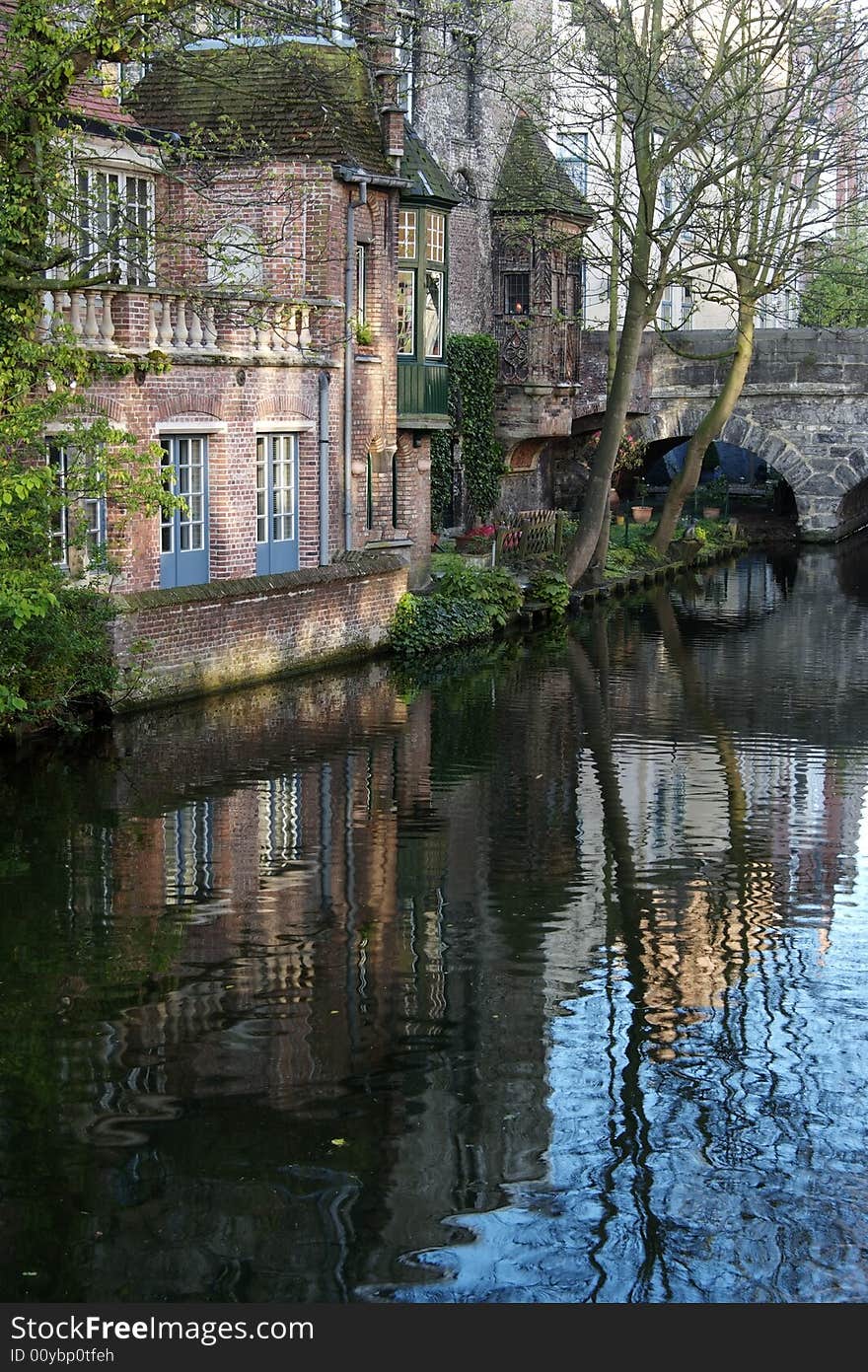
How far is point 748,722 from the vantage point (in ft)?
73.8

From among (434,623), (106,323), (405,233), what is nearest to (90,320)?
(106,323)

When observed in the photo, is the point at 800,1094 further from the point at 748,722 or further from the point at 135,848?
the point at 748,722

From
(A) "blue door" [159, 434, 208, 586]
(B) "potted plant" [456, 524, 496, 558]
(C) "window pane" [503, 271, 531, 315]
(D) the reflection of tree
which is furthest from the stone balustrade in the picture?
(C) "window pane" [503, 271, 531, 315]

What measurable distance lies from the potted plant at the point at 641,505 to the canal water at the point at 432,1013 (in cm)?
2464

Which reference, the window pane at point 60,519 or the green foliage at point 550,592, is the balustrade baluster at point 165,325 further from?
the green foliage at point 550,592

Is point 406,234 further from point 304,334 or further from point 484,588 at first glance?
point 484,588

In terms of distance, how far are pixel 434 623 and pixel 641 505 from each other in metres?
21.9

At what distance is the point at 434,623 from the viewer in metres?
28.0

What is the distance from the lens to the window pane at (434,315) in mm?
30203

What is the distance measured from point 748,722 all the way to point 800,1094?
1260cm

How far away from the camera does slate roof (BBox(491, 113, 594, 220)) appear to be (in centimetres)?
3750

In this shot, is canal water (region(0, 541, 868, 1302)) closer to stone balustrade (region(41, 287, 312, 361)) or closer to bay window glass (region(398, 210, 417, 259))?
stone balustrade (region(41, 287, 312, 361))

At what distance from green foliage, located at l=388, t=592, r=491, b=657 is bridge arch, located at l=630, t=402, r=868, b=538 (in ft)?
57.3

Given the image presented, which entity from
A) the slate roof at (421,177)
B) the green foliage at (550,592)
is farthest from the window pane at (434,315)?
the green foliage at (550,592)
